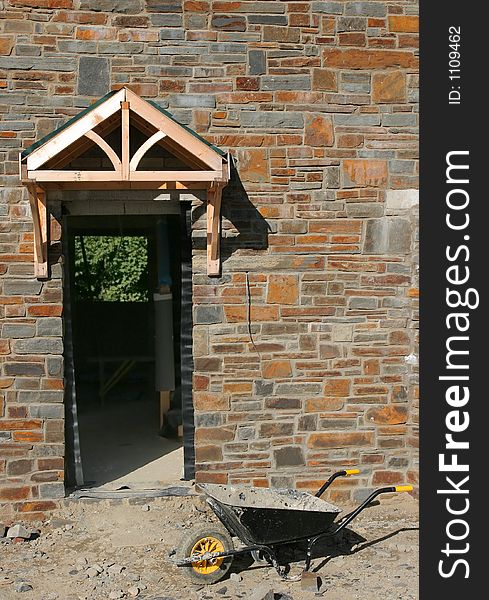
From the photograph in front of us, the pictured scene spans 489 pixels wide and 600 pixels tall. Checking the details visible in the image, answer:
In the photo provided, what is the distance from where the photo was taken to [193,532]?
5664mm

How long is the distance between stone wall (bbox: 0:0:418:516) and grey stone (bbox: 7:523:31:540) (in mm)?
225

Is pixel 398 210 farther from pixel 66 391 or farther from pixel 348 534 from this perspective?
pixel 66 391

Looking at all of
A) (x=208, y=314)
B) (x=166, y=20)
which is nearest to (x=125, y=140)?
(x=166, y=20)

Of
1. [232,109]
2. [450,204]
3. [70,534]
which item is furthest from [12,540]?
[450,204]

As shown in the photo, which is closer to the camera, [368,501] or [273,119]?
[368,501]

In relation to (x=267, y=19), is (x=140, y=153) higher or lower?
lower

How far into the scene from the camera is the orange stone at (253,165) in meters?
6.96

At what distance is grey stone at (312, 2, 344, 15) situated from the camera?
7.01 meters

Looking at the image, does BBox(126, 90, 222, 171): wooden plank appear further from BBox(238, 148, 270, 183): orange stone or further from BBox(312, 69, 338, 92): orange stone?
BBox(312, 69, 338, 92): orange stone

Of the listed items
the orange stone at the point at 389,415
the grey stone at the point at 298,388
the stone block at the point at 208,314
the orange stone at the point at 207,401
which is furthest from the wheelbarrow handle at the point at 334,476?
the stone block at the point at 208,314

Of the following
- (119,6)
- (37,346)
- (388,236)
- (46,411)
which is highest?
(119,6)

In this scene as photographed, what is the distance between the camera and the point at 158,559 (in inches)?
240

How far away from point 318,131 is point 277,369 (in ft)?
7.13

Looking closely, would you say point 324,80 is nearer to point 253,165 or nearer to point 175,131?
point 253,165
